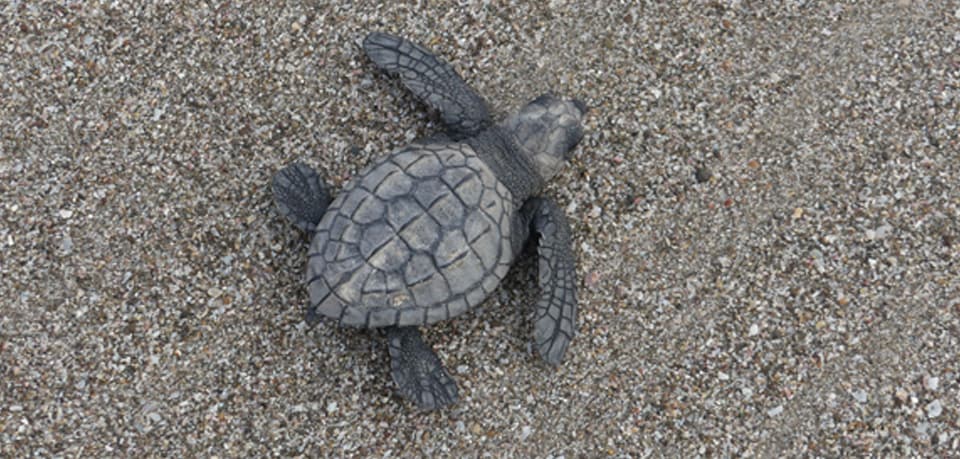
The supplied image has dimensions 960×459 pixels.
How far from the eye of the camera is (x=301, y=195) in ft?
9.85

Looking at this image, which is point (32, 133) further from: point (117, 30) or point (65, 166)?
point (117, 30)

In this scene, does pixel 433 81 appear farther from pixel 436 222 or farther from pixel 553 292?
pixel 553 292

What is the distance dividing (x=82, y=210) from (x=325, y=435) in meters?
1.48

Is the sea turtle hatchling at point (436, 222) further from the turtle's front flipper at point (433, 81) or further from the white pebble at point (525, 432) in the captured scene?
the white pebble at point (525, 432)

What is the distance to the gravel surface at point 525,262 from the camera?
2.91m

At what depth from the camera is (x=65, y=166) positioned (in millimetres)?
3121

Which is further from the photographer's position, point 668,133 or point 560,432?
point 668,133

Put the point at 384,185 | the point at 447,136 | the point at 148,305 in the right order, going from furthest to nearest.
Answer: the point at 447,136 → the point at 148,305 → the point at 384,185

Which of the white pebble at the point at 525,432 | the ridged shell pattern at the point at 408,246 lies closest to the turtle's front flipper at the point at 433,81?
the ridged shell pattern at the point at 408,246

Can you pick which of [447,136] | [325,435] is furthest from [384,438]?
[447,136]

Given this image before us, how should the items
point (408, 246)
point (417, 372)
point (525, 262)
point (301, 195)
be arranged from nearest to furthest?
point (408, 246)
point (417, 372)
point (301, 195)
point (525, 262)

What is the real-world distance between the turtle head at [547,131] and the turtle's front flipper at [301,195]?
0.88 m

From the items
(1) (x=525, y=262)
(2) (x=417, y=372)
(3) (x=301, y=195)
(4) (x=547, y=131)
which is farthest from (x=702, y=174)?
(3) (x=301, y=195)

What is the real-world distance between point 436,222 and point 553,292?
0.62 metres
